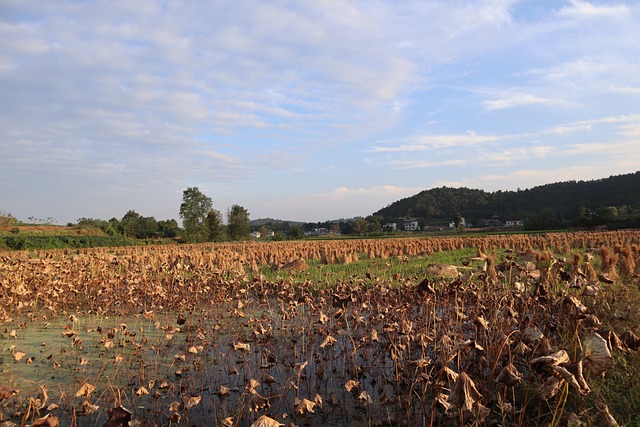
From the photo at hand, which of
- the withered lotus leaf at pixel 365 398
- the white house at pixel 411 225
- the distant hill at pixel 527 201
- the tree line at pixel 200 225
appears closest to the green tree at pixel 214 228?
the tree line at pixel 200 225

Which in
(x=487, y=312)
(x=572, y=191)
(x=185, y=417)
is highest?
(x=572, y=191)

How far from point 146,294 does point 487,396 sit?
7983mm

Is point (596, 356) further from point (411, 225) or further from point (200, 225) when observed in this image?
point (411, 225)

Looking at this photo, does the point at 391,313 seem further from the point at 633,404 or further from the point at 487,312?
the point at 633,404

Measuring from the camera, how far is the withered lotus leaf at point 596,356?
2.71m

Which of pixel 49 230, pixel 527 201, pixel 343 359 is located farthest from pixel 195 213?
pixel 527 201

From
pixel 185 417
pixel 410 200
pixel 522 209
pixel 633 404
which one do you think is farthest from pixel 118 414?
pixel 410 200

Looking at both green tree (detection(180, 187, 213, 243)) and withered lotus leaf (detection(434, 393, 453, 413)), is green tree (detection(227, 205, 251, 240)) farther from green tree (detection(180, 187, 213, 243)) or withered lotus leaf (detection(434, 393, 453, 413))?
withered lotus leaf (detection(434, 393, 453, 413))

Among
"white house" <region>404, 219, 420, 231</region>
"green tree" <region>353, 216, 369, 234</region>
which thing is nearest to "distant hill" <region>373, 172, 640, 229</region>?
"white house" <region>404, 219, 420, 231</region>

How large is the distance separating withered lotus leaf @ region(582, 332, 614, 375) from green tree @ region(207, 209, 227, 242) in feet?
193

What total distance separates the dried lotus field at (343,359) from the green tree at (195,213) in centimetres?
4859

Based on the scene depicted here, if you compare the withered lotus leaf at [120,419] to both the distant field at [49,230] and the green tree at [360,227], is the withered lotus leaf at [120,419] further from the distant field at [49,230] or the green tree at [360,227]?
the green tree at [360,227]

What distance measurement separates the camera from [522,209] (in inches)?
3895

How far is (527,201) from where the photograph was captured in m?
102
